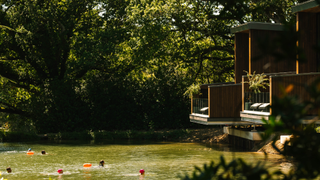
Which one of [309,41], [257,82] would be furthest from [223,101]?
[309,41]

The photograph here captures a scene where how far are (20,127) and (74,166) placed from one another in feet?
65.6

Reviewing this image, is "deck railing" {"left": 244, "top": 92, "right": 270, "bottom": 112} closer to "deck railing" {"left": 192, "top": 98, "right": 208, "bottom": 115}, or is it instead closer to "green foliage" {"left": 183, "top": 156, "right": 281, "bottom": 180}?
"deck railing" {"left": 192, "top": 98, "right": 208, "bottom": 115}

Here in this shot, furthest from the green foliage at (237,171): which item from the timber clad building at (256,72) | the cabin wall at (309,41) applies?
the cabin wall at (309,41)

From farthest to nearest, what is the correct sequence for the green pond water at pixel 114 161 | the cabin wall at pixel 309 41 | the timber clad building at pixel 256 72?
the cabin wall at pixel 309 41, the timber clad building at pixel 256 72, the green pond water at pixel 114 161

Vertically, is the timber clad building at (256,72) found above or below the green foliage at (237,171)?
above

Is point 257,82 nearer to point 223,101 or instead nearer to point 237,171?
point 223,101

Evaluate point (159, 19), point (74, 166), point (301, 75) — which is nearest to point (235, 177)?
point (301, 75)

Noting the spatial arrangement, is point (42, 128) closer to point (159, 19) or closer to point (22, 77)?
point (22, 77)

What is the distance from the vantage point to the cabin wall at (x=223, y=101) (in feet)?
56.6

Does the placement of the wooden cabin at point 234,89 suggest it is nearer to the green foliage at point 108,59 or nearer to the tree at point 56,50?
the green foliage at point 108,59

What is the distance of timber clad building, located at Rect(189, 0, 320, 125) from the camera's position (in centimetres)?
1311

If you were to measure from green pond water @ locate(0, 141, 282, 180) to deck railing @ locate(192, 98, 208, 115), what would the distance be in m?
1.82

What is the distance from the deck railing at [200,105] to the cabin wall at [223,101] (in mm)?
884

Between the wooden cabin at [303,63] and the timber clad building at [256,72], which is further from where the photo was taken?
the timber clad building at [256,72]
